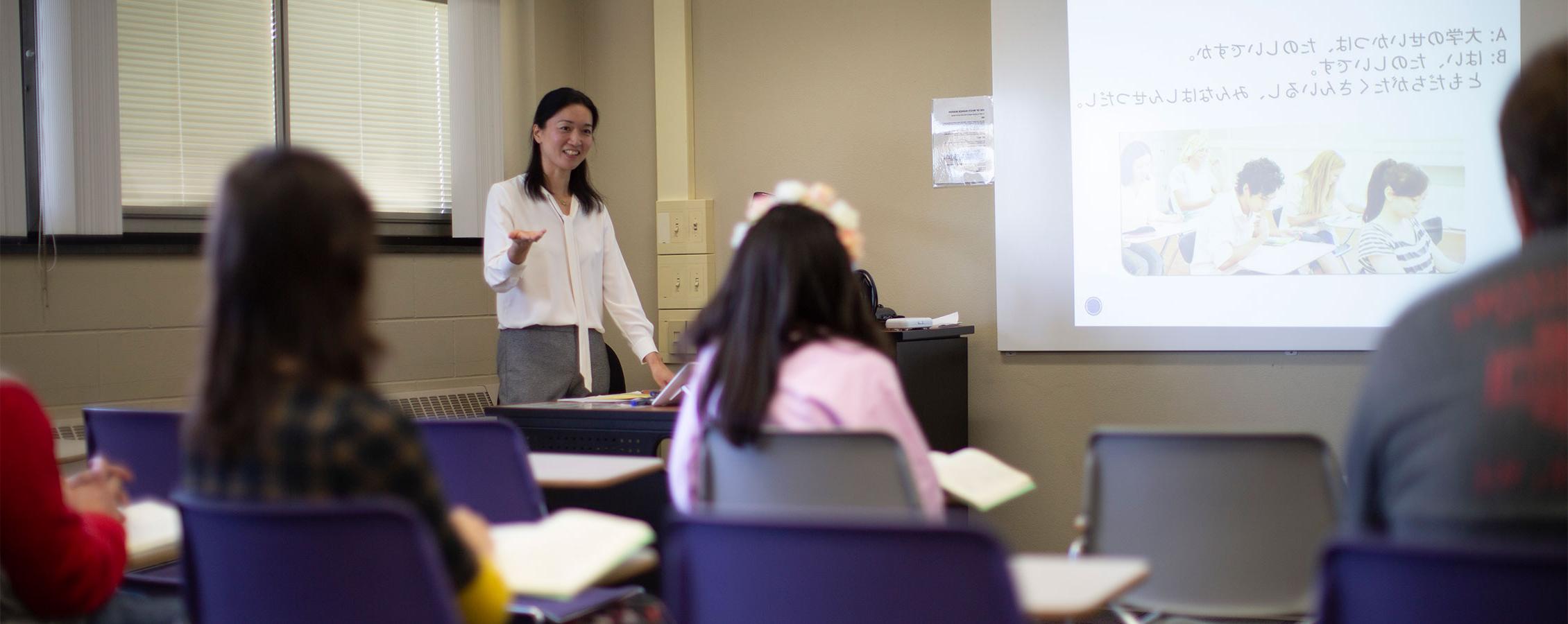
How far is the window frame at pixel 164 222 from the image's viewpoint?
338 centimetres

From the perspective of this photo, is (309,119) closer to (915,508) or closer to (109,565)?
(109,565)

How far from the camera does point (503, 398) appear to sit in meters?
3.61

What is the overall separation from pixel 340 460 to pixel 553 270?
2.44 metres

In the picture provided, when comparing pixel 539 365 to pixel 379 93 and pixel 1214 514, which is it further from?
pixel 1214 514

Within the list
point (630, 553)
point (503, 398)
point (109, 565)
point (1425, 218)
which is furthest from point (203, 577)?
point (1425, 218)

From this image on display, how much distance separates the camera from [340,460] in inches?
47.8

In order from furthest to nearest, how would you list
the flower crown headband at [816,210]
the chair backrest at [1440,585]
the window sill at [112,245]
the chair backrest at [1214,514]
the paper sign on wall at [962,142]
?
the paper sign on wall at [962,142] < the window sill at [112,245] < the flower crown headband at [816,210] < the chair backrest at [1214,514] < the chair backrest at [1440,585]

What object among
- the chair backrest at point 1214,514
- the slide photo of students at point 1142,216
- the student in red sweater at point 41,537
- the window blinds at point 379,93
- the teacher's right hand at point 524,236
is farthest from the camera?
the window blinds at point 379,93

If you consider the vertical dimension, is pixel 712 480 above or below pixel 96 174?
below

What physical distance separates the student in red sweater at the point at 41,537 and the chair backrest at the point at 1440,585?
5.13 feet

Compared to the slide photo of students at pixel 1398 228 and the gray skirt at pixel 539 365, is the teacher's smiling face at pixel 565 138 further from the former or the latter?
the slide photo of students at pixel 1398 228

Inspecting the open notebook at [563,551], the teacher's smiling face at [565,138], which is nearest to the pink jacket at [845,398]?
the open notebook at [563,551]

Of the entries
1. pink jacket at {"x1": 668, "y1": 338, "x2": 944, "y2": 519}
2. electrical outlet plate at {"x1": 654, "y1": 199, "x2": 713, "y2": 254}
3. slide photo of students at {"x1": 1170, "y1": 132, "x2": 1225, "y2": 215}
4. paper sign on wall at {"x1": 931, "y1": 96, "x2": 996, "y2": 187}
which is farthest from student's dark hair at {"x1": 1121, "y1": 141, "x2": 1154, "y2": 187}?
pink jacket at {"x1": 668, "y1": 338, "x2": 944, "y2": 519}

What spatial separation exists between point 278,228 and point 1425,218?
139 inches
